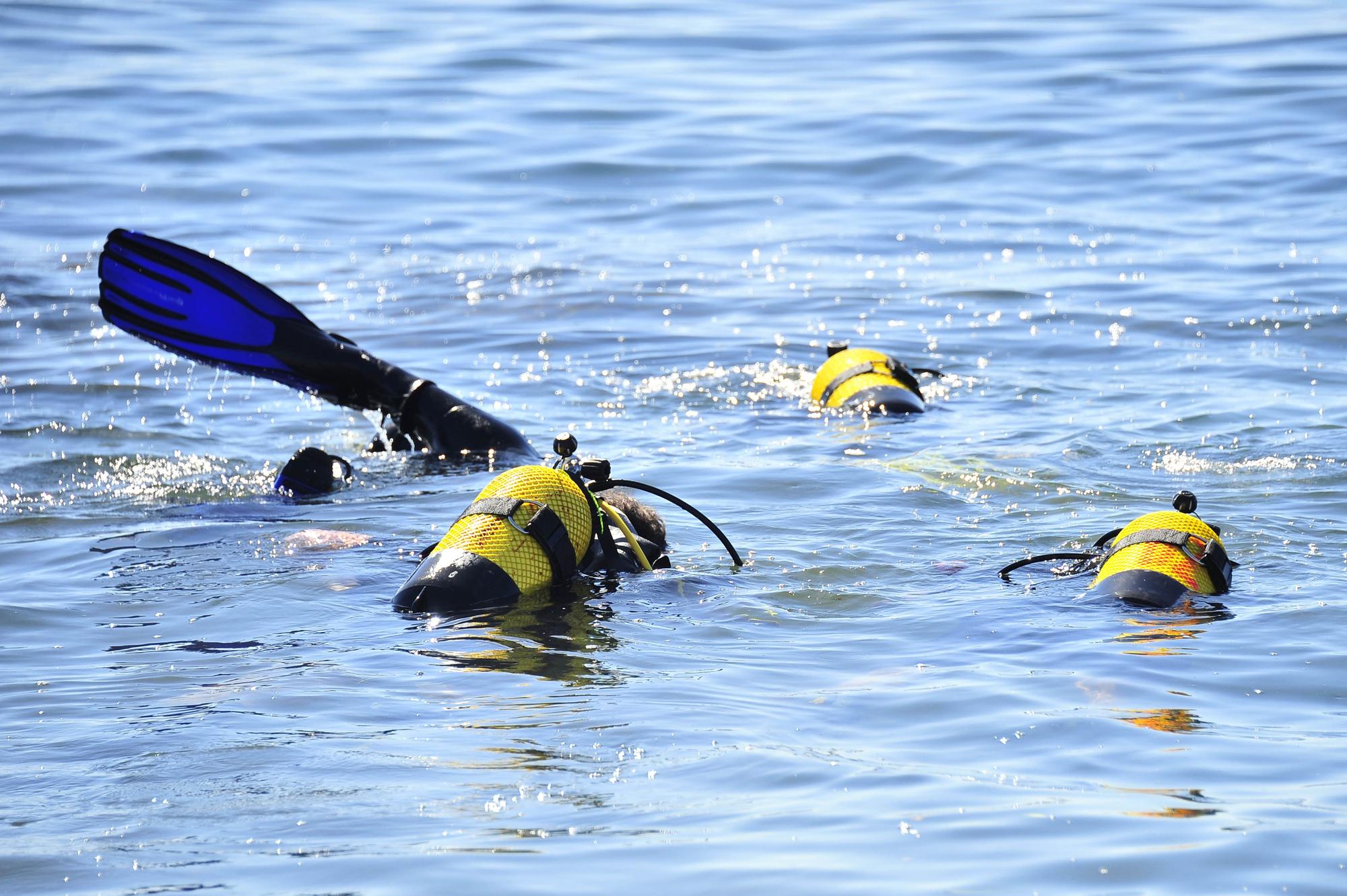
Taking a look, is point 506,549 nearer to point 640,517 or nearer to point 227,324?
point 640,517

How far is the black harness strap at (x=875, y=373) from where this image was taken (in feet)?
30.9

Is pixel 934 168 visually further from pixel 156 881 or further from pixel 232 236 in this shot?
pixel 156 881

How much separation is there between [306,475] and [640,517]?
200 centimetres

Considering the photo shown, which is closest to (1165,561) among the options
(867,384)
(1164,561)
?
(1164,561)

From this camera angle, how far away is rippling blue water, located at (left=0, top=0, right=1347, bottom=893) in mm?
3840

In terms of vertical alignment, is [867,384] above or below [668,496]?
above

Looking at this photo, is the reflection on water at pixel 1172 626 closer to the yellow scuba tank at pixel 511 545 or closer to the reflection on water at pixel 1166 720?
the reflection on water at pixel 1166 720

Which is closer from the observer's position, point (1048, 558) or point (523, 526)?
point (523, 526)

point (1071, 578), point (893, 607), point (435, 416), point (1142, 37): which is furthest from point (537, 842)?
point (1142, 37)

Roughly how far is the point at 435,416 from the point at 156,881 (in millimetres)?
4789

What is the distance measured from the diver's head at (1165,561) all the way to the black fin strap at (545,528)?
1.80 m

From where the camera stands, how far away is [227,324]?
808cm

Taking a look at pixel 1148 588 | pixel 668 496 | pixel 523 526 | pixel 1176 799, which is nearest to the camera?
pixel 1176 799

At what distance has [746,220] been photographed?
15375 mm
